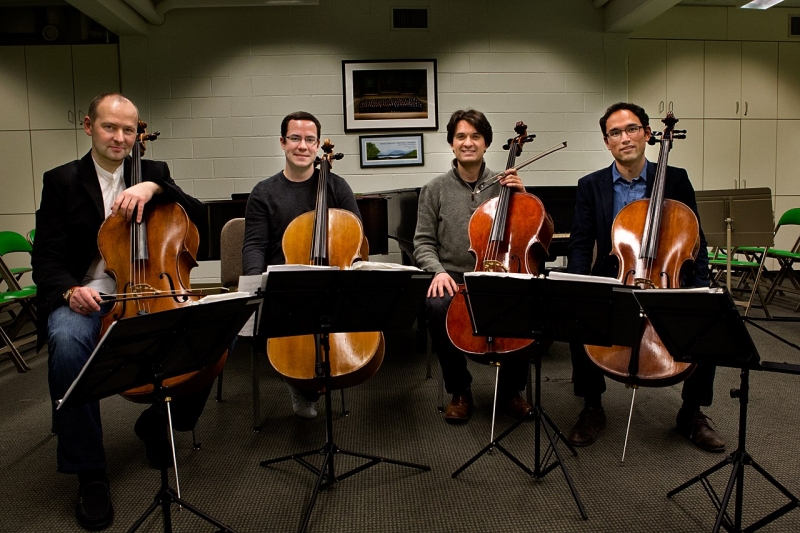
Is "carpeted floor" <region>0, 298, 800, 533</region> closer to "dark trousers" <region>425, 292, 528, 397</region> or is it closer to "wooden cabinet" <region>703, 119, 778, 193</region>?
"dark trousers" <region>425, 292, 528, 397</region>

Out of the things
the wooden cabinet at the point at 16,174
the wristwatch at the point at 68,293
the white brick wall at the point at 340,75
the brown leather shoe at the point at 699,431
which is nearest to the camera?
the wristwatch at the point at 68,293

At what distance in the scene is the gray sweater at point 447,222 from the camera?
256 cm

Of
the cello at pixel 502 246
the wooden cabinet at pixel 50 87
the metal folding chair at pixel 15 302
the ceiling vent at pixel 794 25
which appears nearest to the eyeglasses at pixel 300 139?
the cello at pixel 502 246

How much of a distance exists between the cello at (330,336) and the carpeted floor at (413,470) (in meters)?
0.39

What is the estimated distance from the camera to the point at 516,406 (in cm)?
245

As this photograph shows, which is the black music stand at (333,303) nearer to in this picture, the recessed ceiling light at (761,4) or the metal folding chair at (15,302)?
the metal folding chair at (15,302)

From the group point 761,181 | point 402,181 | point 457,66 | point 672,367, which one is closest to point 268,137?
point 402,181

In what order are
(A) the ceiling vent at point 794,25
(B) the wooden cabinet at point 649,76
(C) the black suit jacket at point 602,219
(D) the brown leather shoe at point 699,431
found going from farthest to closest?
(A) the ceiling vent at point 794,25
(B) the wooden cabinet at point 649,76
(C) the black suit jacket at point 602,219
(D) the brown leather shoe at point 699,431

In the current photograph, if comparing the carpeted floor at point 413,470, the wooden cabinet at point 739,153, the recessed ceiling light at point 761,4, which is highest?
the recessed ceiling light at point 761,4

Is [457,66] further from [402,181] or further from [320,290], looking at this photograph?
[320,290]

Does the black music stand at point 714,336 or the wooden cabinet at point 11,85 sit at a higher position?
the wooden cabinet at point 11,85

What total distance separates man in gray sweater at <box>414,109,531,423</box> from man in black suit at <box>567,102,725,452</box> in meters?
0.28

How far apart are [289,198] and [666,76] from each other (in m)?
5.02

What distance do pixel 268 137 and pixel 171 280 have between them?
3703 millimetres
